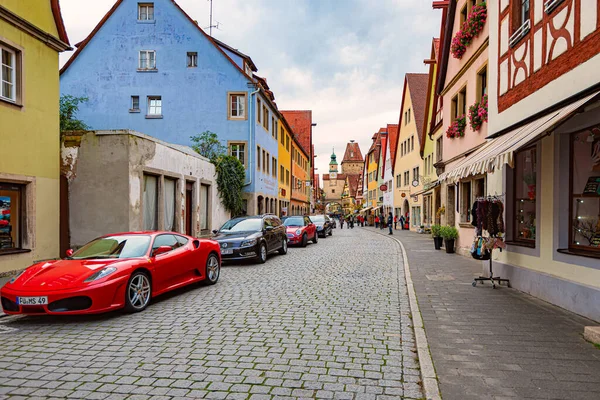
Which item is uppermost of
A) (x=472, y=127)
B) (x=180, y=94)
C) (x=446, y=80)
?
(x=180, y=94)

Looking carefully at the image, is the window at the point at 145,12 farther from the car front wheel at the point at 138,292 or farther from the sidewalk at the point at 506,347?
the sidewalk at the point at 506,347

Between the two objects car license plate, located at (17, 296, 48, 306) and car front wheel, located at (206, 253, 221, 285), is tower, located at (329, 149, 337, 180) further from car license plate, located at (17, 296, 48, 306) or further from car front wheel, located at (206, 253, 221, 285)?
car license plate, located at (17, 296, 48, 306)

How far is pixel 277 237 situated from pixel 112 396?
12.2m

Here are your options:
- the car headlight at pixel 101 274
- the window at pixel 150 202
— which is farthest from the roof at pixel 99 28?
the car headlight at pixel 101 274

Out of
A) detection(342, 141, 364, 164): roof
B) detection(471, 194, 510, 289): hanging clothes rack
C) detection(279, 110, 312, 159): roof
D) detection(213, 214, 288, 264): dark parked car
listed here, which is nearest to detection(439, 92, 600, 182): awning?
detection(471, 194, 510, 289): hanging clothes rack

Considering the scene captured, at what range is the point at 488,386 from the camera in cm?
387

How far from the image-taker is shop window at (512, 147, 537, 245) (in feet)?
27.6

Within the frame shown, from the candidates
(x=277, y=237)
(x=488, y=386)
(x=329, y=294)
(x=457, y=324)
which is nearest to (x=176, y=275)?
(x=329, y=294)

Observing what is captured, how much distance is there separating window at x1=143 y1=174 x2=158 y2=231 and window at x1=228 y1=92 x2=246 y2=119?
13.1 m

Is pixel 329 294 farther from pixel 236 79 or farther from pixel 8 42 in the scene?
pixel 236 79

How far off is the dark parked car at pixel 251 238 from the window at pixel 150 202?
2.58 meters

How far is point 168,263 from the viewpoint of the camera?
794 centimetres

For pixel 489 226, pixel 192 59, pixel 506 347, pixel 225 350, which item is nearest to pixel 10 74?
pixel 225 350

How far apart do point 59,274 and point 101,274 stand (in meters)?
0.66
